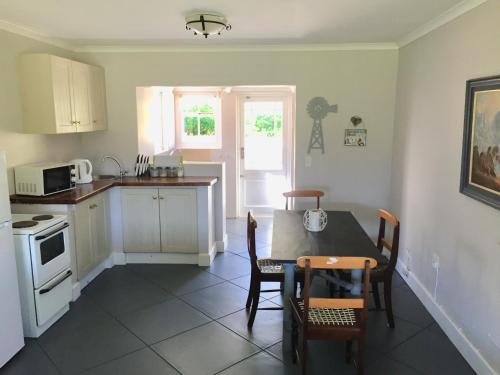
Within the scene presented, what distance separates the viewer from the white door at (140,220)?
4.55 m

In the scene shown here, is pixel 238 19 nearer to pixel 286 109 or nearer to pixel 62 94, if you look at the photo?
pixel 62 94

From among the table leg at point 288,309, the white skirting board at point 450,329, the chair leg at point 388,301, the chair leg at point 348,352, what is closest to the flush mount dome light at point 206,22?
the table leg at point 288,309

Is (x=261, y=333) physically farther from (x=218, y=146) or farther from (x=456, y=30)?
(x=218, y=146)

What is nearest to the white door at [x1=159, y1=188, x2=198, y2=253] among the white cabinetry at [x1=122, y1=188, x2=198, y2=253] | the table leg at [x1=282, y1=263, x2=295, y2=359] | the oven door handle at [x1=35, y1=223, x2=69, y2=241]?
the white cabinetry at [x1=122, y1=188, x2=198, y2=253]

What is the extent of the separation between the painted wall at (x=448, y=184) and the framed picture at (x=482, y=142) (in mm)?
82

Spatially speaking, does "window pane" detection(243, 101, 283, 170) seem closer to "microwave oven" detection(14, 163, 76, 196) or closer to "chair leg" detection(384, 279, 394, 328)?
"microwave oven" detection(14, 163, 76, 196)

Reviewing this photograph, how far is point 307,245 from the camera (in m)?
2.98

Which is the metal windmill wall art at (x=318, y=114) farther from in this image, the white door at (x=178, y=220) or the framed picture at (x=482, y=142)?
the framed picture at (x=482, y=142)

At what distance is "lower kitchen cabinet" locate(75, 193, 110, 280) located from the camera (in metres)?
3.89

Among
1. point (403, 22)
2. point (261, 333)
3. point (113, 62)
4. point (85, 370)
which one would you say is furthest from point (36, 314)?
point (403, 22)

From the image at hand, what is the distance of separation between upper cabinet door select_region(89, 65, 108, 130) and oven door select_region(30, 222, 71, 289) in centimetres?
160

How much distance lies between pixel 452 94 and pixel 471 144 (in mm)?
528

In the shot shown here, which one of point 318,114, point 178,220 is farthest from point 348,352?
point 318,114

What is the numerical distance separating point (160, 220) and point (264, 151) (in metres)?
2.54
